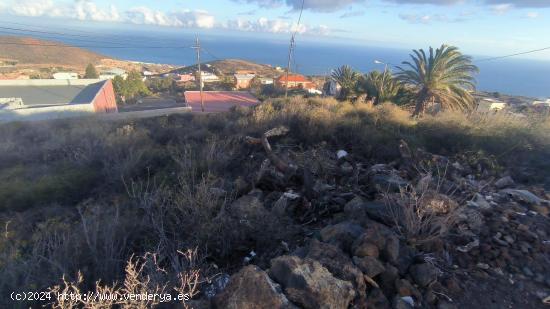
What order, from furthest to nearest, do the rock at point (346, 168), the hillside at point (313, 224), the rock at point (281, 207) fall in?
the rock at point (346, 168)
the rock at point (281, 207)
the hillside at point (313, 224)

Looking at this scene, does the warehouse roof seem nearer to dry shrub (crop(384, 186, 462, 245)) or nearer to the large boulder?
the large boulder

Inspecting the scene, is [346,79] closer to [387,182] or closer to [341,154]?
[341,154]

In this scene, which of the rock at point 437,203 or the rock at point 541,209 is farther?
the rock at point 541,209

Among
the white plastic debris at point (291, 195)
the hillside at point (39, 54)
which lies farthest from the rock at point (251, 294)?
the hillside at point (39, 54)

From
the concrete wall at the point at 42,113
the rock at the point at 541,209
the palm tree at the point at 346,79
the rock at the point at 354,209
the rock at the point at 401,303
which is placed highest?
the rock at the point at 401,303

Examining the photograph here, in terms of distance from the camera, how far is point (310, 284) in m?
2.27

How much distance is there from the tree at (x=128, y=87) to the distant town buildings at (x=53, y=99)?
16.2ft

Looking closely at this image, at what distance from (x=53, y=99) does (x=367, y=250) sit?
30.8m

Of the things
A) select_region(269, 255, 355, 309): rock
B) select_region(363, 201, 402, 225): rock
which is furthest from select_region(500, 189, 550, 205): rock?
select_region(269, 255, 355, 309): rock

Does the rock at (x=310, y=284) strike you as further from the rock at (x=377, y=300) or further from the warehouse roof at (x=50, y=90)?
the warehouse roof at (x=50, y=90)

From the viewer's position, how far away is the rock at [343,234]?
3.04 m

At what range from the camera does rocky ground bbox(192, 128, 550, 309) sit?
2324 millimetres

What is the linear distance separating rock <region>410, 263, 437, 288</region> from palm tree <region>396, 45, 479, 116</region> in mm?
12818

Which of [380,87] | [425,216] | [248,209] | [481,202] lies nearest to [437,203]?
[425,216]
